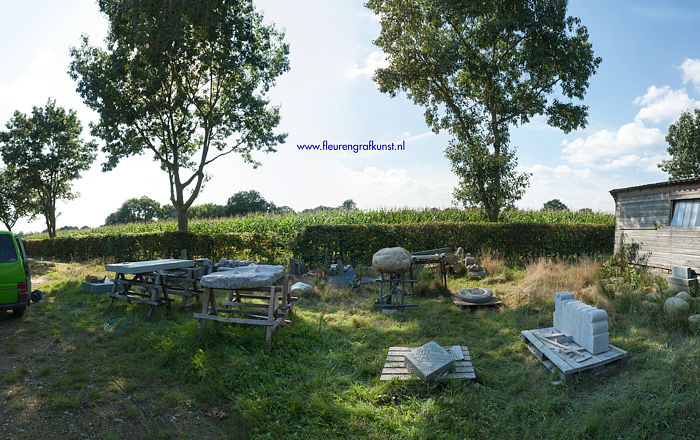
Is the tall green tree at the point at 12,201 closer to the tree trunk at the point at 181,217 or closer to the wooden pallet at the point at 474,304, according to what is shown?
the tree trunk at the point at 181,217

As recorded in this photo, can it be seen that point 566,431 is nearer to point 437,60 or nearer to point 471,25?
point 437,60

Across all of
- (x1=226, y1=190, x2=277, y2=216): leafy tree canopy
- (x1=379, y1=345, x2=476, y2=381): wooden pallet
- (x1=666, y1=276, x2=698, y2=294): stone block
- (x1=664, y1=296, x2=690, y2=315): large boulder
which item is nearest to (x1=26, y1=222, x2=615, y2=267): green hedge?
(x1=666, y1=276, x2=698, y2=294): stone block

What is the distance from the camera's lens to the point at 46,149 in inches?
1121

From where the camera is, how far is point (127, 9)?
14.0 metres

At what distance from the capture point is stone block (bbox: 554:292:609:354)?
5.99 metres

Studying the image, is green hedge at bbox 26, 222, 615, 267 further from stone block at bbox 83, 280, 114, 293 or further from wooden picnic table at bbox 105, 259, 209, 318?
stone block at bbox 83, 280, 114, 293

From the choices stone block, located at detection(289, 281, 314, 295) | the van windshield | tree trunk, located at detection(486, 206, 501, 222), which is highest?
tree trunk, located at detection(486, 206, 501, 222)

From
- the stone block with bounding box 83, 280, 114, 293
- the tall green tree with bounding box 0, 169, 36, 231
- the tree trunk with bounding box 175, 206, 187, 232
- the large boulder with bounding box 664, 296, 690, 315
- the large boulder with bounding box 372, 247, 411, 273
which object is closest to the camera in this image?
the large boulder with bounding box 664, 296, 690, 315


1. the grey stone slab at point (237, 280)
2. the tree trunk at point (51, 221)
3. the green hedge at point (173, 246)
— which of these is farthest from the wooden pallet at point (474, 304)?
the tree trunk at point (51, 221)

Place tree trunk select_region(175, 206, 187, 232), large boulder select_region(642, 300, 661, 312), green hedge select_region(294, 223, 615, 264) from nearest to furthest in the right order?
large boulder select_region(642, 300, 661, 312) < green hedge select_region(294, 223, 615, 264) < tree trunk select_region(175, 206, 187, 232)

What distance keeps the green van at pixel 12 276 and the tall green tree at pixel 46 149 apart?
2319 cm

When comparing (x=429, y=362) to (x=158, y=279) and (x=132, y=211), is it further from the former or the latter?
(x=132, y=211)

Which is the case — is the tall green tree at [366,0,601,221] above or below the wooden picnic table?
above

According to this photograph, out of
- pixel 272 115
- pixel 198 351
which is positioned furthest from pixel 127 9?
pixel 198 351
